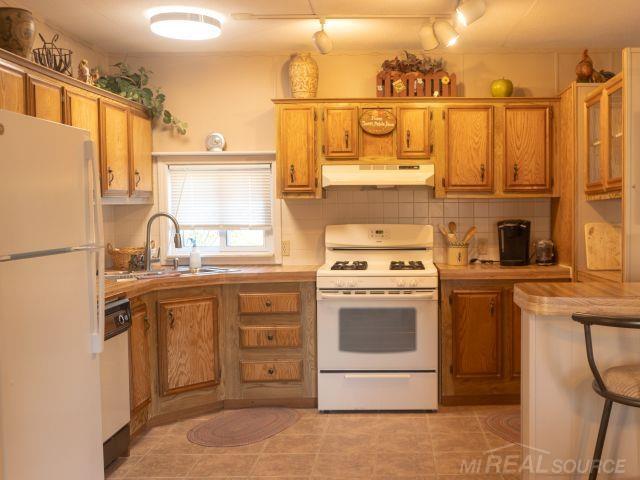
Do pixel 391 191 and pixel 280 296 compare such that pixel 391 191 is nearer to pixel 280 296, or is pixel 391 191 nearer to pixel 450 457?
pixel 280 296

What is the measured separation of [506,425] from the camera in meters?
3.63

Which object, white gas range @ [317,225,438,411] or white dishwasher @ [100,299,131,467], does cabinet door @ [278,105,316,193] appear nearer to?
white gas range @ [317,225,438,411]

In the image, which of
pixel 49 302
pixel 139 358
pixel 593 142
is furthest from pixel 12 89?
pixel 593 142

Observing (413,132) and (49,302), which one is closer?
(49,302)

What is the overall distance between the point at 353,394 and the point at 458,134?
1893 mm

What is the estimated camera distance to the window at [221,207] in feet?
15.1

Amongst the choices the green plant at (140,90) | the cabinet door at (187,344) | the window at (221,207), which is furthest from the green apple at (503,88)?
the cabinet door at (187,344)

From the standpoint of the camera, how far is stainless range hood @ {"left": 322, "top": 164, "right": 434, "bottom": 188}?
161 inches

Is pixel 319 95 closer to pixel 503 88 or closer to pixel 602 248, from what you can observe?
pixel 503 88

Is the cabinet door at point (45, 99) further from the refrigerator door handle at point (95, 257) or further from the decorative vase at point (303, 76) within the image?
the decorative vase at point (303, 76)

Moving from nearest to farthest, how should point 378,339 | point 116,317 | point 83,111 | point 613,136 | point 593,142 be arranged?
point 116,317, point 613,136, point 83,111, point 593,142, point 378,339

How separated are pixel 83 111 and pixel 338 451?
2.40 metres

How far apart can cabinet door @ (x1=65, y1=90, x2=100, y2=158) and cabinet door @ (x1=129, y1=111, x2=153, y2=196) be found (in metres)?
0.43

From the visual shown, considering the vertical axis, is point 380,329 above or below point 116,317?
below
